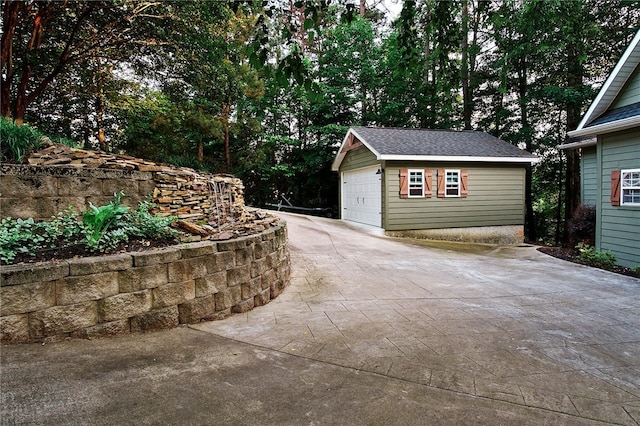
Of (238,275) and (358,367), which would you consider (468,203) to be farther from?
(358,367)

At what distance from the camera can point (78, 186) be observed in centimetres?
379

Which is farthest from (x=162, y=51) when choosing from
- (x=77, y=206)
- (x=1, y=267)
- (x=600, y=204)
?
(x=600, y=204)

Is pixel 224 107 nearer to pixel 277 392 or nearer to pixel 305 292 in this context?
pixel 305 292

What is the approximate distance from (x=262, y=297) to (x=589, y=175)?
1060 cm

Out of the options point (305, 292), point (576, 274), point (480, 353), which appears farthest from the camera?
point (576, 274)

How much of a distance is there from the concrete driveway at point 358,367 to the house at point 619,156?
3783 millimetres

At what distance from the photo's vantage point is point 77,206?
3.77 m

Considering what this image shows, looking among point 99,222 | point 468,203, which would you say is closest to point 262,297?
point 99,222

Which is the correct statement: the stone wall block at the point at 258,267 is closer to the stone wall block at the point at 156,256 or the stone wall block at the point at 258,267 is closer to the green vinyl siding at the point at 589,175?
the stone wall block at the point at 156,256

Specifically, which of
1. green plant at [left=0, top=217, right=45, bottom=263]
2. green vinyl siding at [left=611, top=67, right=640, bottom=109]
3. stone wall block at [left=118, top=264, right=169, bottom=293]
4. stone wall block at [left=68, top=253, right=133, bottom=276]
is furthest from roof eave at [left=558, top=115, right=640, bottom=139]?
green plant at [left=0, top=217, right=45, bottom=263]

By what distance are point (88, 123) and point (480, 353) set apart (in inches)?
→ 471

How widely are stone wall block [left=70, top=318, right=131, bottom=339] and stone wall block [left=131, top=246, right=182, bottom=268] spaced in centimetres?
50

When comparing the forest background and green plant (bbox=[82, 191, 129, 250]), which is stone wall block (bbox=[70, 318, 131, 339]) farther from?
the forest background

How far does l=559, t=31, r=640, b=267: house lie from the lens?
271 inches
